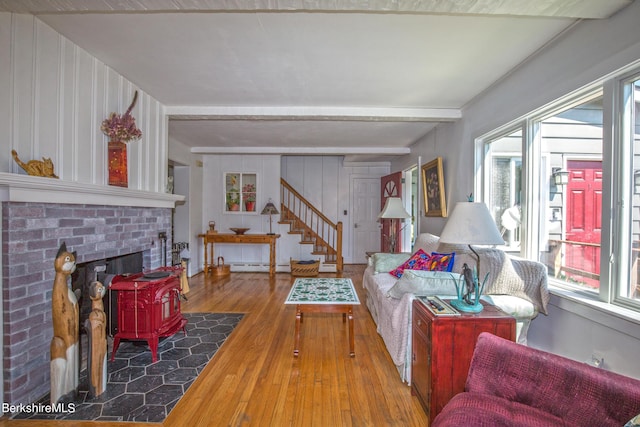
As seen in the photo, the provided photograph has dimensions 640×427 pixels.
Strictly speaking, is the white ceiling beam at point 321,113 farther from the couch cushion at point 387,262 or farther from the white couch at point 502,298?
the white couch at point 502,298

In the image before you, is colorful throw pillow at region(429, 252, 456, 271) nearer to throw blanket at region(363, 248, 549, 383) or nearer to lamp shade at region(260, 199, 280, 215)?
throw blanket at region(363, 248, 549, 383)

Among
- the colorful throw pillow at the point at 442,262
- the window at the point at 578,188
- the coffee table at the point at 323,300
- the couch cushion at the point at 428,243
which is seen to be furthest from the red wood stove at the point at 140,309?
the window at the point at 578,188

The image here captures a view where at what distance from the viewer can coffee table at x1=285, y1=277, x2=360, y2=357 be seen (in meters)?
2.61

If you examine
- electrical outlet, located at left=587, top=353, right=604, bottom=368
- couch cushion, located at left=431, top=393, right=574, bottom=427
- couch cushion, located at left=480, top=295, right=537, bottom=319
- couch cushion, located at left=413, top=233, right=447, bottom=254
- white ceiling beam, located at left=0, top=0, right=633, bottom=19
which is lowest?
electrical outlet, located at left=587, top=353, right=604, bottom=368

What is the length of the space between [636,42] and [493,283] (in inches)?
67.0

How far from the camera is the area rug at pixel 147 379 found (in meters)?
1.91

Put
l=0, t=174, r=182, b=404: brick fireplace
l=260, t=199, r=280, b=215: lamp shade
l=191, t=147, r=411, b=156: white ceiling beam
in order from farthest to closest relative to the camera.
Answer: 1. l=260, t=199, r=280, b=215: lamp shade
2. l=191, t=147, r=411, b=156: white ceiling beam
3. l=0, t=174, r=182, b=404: brick fireplace

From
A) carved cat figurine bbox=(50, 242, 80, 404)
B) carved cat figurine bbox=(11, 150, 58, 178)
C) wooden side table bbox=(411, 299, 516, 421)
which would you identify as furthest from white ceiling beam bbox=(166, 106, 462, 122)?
wooden side table bbox=(411, 299, 516, 421)

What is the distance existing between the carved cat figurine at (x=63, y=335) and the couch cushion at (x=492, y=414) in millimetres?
2294

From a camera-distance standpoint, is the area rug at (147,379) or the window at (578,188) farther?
the area rug at (147,379)

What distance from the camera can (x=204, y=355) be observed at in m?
2.67

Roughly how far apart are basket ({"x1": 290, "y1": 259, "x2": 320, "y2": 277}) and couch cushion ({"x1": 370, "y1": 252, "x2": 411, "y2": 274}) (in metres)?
2.10

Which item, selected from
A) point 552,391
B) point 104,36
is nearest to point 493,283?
point 552,391

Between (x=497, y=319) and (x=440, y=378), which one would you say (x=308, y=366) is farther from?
(x=497, y=319)
